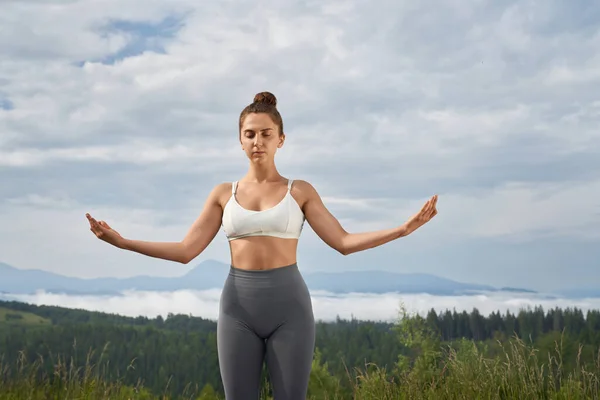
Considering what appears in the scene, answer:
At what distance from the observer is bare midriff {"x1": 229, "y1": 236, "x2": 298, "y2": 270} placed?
4.60 m

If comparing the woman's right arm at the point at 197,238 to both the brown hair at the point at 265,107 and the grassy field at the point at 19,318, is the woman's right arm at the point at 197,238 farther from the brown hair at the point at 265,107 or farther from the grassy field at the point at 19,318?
the grassy field at the point at 19,318

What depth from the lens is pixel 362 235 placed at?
4.70m

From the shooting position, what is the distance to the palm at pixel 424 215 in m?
4.35

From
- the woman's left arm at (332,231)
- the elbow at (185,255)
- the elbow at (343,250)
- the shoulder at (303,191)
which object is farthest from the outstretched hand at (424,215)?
the elbow at (185,255)

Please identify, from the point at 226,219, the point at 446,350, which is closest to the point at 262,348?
the point at 226,219

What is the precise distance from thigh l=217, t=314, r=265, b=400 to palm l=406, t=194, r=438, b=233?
1226mm

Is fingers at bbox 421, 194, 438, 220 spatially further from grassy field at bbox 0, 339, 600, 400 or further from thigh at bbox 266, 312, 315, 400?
grassy field at bbox 0, 339, 600, 400

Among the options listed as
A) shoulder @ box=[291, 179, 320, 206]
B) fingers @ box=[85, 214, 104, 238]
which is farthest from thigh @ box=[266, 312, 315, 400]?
fingers @ box=[85, 214, 104, 238]

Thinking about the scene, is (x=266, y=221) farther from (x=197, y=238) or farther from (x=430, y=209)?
(x=430, y=209)

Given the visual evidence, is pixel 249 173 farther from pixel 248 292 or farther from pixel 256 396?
pixel 256 396

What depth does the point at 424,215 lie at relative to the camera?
14.3 feet

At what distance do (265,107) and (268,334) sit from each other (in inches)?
58.6

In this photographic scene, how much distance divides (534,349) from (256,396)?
3.57 m

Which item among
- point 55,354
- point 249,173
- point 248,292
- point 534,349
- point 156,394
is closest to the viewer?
point 248,292
